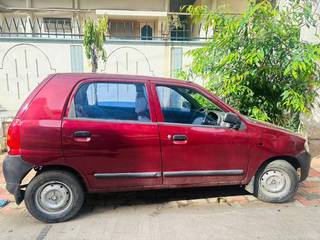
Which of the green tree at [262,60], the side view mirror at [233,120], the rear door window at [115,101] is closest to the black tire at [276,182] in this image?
the side view mirror at [233,120]

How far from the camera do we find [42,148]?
317cm

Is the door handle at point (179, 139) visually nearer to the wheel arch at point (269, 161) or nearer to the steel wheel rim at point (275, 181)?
the wheel arch at point (269, 161)

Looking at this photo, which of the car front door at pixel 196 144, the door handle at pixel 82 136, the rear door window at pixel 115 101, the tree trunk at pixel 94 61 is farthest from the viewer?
the tree trunk at pixel 94 61

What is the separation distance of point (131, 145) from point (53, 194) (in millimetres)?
1048

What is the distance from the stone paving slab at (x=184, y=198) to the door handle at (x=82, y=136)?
1029mm

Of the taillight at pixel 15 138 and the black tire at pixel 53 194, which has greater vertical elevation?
the taillight at pixel 15 138

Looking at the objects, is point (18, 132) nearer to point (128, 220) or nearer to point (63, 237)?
point (63, 237)

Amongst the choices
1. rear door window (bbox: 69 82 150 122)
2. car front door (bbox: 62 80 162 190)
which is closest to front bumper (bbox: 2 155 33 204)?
car front door (bbox: 62 80 162 190)

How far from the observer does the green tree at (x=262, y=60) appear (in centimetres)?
431

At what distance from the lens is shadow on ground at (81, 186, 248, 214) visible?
12.9ft

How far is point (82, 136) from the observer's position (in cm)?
325

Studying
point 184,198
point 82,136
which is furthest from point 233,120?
point 82,136

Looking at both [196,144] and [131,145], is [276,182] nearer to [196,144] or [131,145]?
[196,144]

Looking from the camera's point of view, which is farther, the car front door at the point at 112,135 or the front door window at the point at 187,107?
the front door window at the point at 187,107
